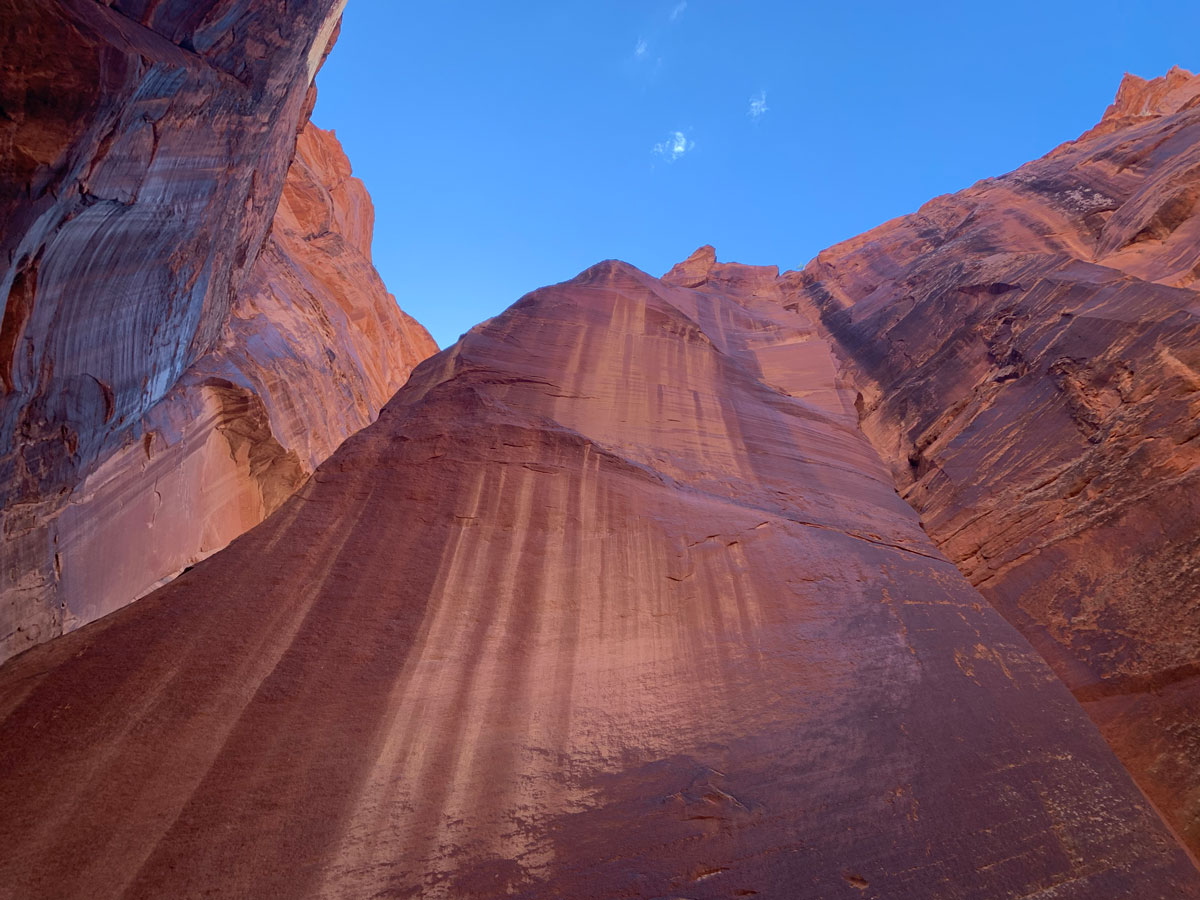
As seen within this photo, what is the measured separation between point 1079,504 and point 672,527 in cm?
527

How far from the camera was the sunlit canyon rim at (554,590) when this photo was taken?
502cm

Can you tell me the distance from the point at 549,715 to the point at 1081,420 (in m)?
8.67

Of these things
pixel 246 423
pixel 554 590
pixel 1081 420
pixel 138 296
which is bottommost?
pixel 554 590

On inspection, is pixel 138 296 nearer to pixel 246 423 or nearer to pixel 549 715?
pixel 246 423

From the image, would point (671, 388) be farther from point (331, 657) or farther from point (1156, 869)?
point (1156, 869)

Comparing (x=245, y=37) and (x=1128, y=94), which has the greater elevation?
(x=1128, y=94)

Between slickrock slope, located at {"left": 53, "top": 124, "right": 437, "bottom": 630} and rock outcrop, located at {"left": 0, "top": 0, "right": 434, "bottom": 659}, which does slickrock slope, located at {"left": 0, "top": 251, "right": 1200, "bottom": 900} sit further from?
slickrock slope, located at {"left": 53, "top": 124, "right": 437, "bottom": 630}

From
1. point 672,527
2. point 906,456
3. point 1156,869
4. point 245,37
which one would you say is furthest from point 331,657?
point 906,456

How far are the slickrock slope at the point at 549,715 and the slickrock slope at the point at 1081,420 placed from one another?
762 mm

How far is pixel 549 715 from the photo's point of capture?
5871 millimetres

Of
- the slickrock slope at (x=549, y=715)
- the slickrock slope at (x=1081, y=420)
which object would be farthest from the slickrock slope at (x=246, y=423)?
the slickrock slope at (x=1081, y=420)

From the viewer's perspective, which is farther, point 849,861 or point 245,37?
point 245,37

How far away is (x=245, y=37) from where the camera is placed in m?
9.03

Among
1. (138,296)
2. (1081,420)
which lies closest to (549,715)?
(138,296)
